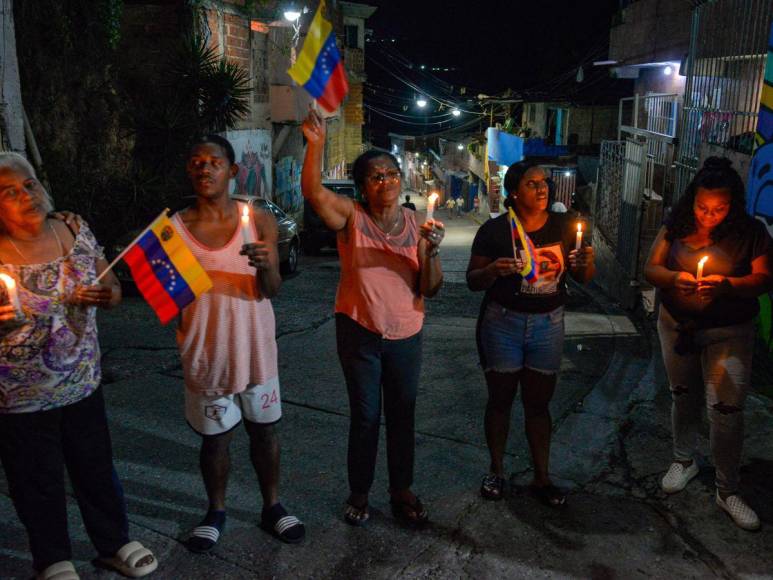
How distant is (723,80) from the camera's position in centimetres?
664

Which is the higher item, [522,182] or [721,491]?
[522,182]

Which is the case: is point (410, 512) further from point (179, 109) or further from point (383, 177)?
point (179, 109)

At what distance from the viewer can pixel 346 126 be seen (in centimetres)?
3644

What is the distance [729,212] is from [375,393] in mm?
2094

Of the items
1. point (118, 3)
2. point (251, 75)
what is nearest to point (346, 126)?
point (251, 75)

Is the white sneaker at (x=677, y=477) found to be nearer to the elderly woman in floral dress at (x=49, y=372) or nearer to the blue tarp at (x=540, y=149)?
the elderly woman in floral dress at (x=49, y=372)

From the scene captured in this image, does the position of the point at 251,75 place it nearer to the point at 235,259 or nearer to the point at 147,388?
the point at 147,388

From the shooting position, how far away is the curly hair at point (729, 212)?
3551 millimetres

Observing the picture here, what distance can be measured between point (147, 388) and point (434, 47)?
64.7m

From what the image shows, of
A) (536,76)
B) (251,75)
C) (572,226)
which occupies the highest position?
(536,76)

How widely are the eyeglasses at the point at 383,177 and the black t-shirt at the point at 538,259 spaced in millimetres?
663

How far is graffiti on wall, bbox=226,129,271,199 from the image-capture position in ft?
49.8

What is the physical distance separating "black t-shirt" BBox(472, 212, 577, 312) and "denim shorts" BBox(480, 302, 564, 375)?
0.05m

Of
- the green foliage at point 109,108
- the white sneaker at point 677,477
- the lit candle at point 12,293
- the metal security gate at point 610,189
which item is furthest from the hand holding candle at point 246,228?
the metal security gate at point 610,189
